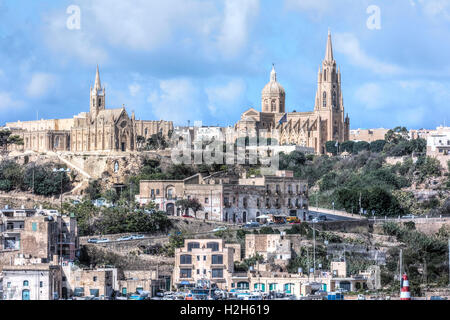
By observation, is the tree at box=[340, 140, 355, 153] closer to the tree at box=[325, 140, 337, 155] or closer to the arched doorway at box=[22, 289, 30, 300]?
the tree at box=[325, 140, 337, 155]

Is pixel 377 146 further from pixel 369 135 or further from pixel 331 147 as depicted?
pixel 369 135

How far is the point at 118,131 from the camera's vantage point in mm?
107125

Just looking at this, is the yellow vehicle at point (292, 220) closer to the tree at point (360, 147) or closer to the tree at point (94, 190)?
the tree at point (94, 190)

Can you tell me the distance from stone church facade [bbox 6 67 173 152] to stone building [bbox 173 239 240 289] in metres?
42.5

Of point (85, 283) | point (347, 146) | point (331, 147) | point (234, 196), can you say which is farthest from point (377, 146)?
point (85, 283)

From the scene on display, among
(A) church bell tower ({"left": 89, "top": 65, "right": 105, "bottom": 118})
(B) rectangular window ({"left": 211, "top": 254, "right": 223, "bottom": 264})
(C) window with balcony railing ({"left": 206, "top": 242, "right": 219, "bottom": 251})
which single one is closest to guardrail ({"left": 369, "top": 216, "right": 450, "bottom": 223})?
(C) window with balcony railing ({"left": 206, "top": 242, "right": 219, "bottom": 251})

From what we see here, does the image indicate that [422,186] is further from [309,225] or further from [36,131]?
[36,131]

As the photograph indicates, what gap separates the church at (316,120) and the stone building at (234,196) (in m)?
52.3

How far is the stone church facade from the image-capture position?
352ft

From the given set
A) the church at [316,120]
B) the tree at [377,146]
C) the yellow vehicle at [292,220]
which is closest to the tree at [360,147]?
the tree at [377,146]
